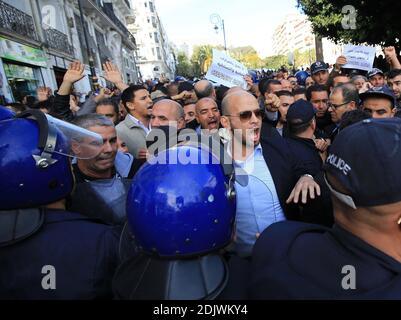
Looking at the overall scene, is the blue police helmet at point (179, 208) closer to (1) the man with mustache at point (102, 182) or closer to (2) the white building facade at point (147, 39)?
(1) the man with mustache at point (102, 182)

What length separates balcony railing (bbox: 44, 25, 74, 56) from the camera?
16.3 metres

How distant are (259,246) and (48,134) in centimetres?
101

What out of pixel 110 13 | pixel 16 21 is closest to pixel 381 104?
pixel 16 21

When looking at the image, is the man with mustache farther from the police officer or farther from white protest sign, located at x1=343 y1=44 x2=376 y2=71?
white protest sign, located at x1=343 y1=44 x2=376 y2=71

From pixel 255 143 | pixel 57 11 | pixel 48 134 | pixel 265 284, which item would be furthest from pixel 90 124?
pixel 57 11

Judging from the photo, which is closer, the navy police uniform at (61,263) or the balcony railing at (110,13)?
the navy police uniform at (61,263)

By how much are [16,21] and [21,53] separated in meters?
1.30

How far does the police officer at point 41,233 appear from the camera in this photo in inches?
52.1

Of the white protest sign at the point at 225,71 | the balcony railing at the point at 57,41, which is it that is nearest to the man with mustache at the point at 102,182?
the white protest sign at the point at 225,71

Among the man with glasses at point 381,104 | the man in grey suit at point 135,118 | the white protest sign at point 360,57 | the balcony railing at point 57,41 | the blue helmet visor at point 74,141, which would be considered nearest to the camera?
the blue helmet visor at point 74,141

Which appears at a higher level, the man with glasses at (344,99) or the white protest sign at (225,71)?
the white protest sign at (225,71)

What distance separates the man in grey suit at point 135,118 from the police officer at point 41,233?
236 centimetres

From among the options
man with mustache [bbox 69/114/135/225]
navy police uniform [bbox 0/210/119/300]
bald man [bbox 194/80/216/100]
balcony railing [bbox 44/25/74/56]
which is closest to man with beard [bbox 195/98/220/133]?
bald man [bbox 194/80/216/100]

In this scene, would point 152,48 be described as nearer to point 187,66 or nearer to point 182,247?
point 187,66
